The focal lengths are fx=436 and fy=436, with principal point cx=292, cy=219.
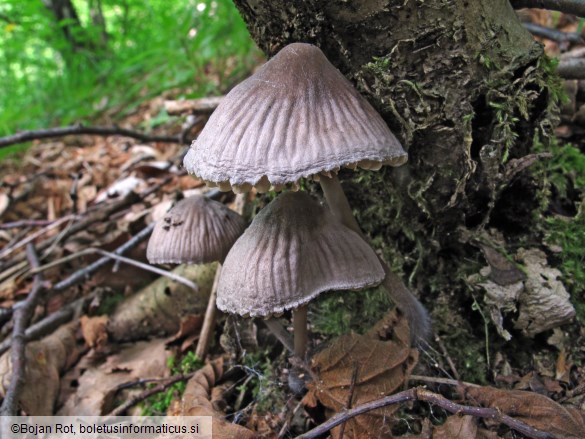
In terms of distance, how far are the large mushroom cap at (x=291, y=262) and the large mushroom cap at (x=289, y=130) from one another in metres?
0.25

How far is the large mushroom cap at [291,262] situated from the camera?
5.09 feet

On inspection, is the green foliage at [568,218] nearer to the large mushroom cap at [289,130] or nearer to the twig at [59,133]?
the large mushroom cap at [289,130]

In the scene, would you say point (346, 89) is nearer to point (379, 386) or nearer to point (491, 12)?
point (491, 12)

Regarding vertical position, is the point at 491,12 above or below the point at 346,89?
above

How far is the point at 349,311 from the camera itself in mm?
2262

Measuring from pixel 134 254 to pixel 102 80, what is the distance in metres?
5.83

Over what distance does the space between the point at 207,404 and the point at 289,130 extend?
1.34 metres

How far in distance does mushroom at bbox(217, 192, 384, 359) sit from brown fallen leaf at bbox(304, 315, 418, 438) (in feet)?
1.28

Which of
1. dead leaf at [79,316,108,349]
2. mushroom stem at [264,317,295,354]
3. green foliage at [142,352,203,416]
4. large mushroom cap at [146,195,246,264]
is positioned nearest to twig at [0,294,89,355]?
dead leaf at [79,316,108,349]

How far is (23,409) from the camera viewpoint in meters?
2.17

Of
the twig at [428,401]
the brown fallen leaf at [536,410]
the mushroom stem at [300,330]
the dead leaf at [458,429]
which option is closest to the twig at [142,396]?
the mushroom stem at [300,330]

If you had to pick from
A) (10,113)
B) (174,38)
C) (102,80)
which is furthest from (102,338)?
(102,80)

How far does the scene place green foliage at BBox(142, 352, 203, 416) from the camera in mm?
2238

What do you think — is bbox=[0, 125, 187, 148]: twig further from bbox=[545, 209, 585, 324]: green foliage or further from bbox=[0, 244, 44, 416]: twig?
bbox=[545, 209, 585, 324]: green foliage
